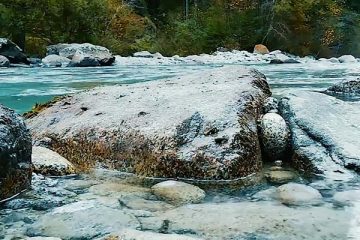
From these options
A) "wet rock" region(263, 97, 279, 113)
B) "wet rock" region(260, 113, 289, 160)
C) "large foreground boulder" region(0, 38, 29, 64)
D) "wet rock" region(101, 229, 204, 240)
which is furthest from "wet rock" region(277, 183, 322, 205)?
"large foreground boulder" region(0, 38, 29, 64)

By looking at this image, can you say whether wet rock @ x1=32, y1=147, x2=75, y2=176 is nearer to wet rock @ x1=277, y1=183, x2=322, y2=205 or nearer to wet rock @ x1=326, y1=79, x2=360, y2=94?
wet rock @ x1=277, y1=183, x2=322, y2=205

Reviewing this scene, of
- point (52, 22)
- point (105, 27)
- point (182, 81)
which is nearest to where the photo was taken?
point (182, 81)

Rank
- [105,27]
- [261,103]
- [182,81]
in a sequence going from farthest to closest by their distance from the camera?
[105,27] < [182,81] < [261,103]

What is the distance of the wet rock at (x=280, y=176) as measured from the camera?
2.98 m

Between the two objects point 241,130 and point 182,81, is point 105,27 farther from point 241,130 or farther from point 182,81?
point 241,130

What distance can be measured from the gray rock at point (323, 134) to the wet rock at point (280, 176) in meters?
0.14

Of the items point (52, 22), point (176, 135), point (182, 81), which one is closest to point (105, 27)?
point (52, 22)

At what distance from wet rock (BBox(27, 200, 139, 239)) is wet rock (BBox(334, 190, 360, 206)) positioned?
1083 millimetres

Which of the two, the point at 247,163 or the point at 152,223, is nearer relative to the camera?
the point at 152,223

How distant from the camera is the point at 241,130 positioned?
3154mm

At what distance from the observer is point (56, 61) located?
1351 cm

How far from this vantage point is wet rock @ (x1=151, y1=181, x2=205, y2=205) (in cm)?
261

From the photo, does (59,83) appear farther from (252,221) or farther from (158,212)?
(252,221)

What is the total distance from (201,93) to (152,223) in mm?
1684
